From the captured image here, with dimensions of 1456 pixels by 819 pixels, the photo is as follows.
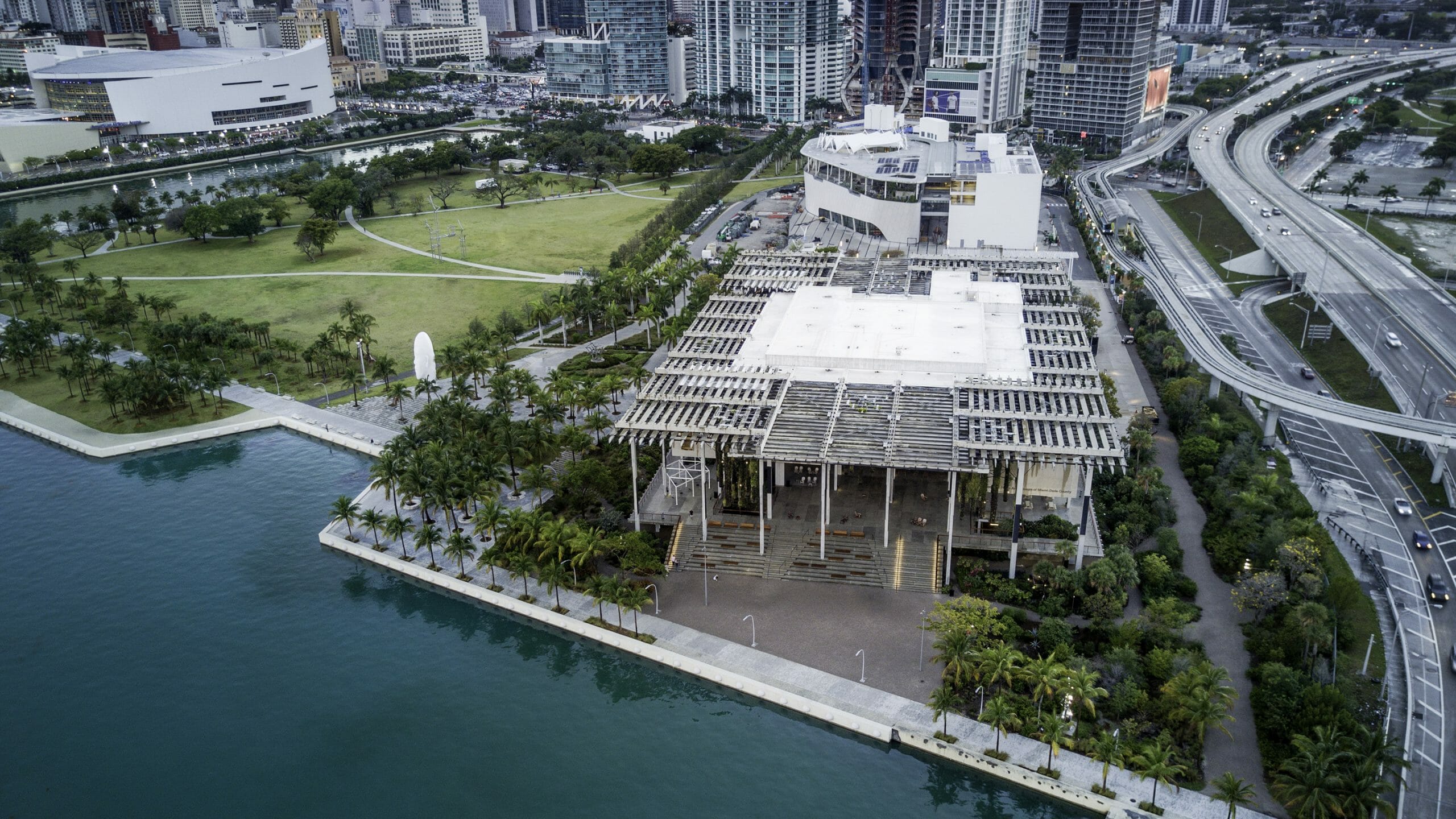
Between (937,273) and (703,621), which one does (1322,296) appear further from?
(703,621)

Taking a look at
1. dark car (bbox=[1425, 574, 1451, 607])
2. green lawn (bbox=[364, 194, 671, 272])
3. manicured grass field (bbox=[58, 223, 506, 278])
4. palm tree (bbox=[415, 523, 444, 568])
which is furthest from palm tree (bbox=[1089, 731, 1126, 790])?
manicured grass field (bbox=[58, 223, 506, 278])

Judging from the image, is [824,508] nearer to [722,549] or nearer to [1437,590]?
[722,549]

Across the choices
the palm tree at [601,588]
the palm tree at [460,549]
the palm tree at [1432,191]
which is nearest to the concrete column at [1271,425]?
the palm tree at [601,588]

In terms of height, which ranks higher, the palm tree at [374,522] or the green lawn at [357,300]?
the green lawn at [357,300]

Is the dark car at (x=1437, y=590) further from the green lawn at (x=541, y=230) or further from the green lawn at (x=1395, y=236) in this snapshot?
the green lawn at (x=541, y=230)

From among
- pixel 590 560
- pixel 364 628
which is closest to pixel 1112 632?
pixel 590 560

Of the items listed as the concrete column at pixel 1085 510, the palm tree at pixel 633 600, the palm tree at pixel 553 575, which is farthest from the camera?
the concrete column at pixel 1085 510

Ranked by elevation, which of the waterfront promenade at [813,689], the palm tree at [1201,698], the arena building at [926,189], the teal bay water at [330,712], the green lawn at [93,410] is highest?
the arena building at [926,189]
